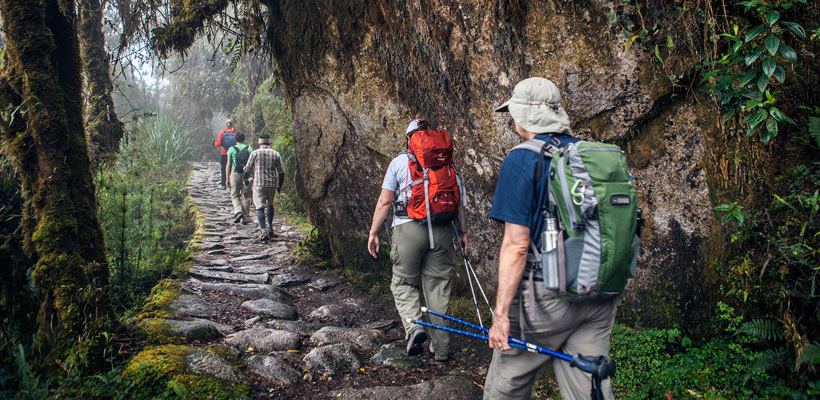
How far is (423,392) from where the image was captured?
11.8 ft

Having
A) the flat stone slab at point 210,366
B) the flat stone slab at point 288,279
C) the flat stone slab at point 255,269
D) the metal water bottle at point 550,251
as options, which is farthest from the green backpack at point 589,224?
the flat stone slab at point 255,269

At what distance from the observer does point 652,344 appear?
3.75 metres

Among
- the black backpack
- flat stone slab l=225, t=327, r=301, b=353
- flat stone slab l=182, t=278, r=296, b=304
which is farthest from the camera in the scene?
the black backpack

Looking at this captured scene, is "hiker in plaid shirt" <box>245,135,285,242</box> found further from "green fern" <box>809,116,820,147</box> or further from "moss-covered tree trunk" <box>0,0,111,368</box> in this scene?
"green fern" <box>809,116,820,147</box>

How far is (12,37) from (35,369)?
2.39 metres

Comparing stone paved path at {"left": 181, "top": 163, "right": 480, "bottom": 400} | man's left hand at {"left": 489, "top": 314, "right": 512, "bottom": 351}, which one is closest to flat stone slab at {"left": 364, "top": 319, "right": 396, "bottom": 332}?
stone paved path at {"left": 181, "top": 163, "right": 480, "bottom": 400}

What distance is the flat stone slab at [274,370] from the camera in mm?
3809

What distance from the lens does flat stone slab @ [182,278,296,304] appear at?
619 cm

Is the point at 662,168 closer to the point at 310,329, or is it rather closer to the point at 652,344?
the point at 652,344

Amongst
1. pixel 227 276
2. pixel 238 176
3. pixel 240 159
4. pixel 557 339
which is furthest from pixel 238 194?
pixel 557 339

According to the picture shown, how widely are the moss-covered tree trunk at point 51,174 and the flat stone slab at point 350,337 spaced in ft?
5.84

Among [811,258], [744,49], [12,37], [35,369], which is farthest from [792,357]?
[12,37]

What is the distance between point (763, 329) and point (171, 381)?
144 inches

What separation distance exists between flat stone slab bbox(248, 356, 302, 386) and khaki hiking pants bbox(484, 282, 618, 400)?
189cm
